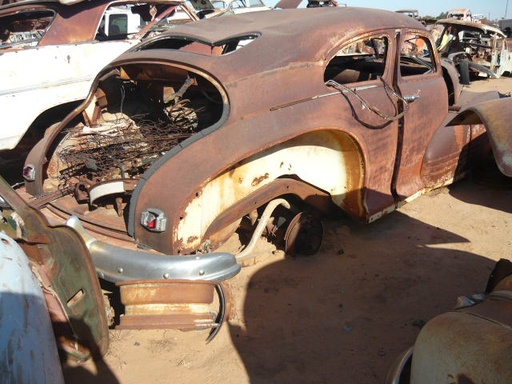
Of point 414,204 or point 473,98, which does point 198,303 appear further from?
point 473,98

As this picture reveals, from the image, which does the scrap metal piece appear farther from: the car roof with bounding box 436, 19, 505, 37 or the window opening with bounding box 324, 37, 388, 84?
the car roof with bounding box 436, 19, 505, 37

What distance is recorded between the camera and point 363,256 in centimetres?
397

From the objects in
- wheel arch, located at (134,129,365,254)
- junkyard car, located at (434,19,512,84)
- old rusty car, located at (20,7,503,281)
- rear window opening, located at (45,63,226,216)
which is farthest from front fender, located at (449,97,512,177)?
junkyard car, located at (434,19,512,84)

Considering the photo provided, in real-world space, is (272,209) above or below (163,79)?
below

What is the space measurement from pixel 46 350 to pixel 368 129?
2.77 meters

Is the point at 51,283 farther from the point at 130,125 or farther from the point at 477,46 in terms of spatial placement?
the point at 477,46

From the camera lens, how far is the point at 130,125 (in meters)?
4.12

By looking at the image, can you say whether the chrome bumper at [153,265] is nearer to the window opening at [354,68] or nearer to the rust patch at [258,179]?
the rust patch at [258,179]

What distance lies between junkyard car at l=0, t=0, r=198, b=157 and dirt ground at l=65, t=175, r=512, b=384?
9.81ft

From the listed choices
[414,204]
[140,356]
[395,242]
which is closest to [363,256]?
[395,242]

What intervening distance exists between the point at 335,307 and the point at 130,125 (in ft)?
7.58

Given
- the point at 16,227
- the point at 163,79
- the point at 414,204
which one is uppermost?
the point at 163,79

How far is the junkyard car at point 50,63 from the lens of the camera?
191 inches

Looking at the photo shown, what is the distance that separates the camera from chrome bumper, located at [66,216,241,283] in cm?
278
